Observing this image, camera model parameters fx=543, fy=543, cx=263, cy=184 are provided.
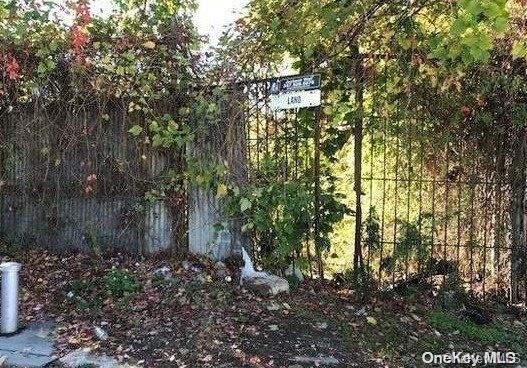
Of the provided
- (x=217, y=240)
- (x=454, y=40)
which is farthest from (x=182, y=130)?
(x=454, y=40)

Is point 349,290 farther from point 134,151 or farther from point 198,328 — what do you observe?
point 134,151

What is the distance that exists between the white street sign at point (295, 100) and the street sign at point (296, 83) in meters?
0.04

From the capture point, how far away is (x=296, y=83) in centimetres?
555

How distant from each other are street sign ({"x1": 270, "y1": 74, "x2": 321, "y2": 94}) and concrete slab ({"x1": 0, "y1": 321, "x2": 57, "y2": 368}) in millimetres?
3268

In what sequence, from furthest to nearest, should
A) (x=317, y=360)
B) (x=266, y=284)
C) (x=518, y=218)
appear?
(x=518, y=218)
(x=266, y=284)
(x=317, y=360)

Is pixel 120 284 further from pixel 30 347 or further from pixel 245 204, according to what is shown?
pixel 245 204

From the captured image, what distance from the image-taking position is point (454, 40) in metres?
4.27

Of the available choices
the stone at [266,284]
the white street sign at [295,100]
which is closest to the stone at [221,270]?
the stone at [266,284]

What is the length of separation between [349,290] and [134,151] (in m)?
3.02

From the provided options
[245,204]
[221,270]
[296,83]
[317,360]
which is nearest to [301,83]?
[296,83]

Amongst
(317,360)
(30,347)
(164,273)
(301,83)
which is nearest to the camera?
(317,360)

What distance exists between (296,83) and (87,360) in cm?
324

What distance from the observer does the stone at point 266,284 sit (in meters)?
5.64

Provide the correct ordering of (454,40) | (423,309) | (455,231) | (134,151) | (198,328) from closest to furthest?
(454,40) → (198,328) → (423,309) → (455,231) → (134,151)
